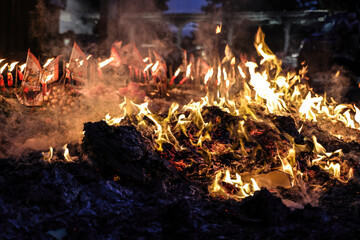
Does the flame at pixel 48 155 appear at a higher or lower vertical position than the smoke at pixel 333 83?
lower

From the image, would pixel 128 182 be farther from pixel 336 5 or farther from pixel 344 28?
pixel 336 5

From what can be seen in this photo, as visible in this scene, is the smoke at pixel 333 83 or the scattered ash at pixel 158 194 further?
the smoke at pixel 333 83

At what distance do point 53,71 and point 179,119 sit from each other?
3.01 meters

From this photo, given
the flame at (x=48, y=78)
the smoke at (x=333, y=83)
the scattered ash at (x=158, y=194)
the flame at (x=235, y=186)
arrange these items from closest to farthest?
the scattered ash at (x=158, y=194) < the flame at (x=235, y=186) < the flame at (x=48, y=78) < the smoke at (x=333, y=83)

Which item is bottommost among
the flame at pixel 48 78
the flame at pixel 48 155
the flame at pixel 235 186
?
the flame at pixel 235 186

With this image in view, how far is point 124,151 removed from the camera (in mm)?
3852

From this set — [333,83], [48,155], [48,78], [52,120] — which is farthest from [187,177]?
[333,83]

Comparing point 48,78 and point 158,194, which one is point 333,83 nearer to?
point 48,78

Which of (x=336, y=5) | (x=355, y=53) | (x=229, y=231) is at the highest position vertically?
(x=336, y=5)

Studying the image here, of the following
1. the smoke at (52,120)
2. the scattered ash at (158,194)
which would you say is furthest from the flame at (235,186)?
the smoke at (52,120)

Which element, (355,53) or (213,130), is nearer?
(213,130)

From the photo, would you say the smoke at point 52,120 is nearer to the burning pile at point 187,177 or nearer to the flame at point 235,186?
the burning pile at point 187,177

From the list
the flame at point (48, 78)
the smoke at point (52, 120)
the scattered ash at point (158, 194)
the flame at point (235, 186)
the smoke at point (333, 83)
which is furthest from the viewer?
the smoke at point (333, 83)

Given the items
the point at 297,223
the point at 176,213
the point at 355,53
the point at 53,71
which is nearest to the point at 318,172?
the point at 297,223
